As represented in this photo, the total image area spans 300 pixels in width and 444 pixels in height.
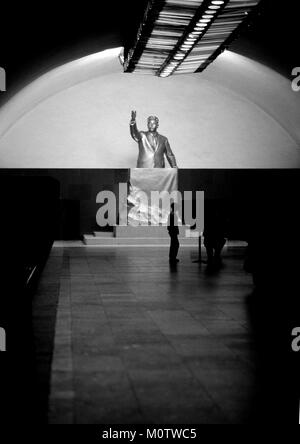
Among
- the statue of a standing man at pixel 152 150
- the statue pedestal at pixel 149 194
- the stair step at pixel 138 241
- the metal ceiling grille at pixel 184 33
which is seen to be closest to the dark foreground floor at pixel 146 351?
the metal ceiling grille at pixel 184 33

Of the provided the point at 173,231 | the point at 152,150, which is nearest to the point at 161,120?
the point at 152,150

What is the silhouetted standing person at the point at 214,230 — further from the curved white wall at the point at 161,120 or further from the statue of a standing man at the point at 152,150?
the curved white wall at the point at 161,120

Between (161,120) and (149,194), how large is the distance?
3.78 meters

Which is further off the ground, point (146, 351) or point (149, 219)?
point (149, 219)

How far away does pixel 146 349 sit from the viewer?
4.61 meters

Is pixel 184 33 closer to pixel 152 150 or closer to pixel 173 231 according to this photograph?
pixel 173 231

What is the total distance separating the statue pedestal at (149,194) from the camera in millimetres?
16203

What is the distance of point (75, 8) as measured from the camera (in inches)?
415

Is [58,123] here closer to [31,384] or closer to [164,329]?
[164,329]

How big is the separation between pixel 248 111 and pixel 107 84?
4.27m

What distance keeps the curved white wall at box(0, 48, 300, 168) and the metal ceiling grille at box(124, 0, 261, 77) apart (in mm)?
4553

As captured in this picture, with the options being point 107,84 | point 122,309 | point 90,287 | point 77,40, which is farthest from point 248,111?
point 122,309

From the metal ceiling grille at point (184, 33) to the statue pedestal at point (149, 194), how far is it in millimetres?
2980

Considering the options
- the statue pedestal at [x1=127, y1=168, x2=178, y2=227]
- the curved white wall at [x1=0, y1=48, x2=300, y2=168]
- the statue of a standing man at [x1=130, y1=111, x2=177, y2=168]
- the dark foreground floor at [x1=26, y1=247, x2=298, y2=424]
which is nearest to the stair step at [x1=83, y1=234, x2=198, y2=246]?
the statue pedestal at [x1=127, y1=168, x2=178, y2=227]
